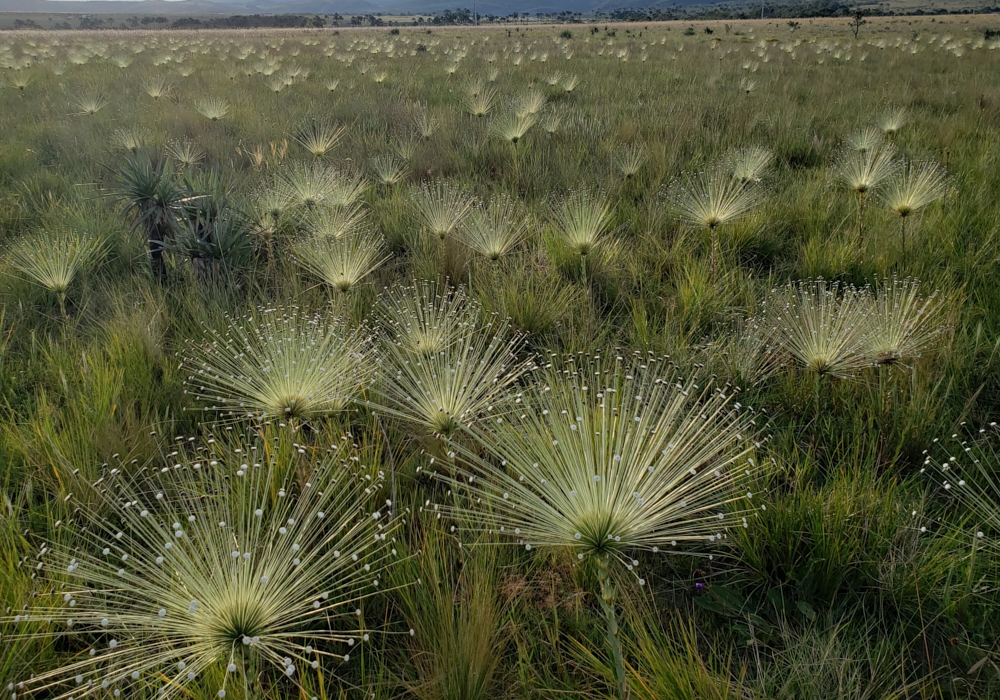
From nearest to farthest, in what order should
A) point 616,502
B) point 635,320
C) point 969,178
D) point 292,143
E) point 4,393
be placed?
1. point 616,502
2. point 4,393
3. point 635,320
4. point 969,178
5. point 292,143

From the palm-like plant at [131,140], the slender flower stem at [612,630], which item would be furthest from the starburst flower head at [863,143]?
the palm-like plant at [131,140]

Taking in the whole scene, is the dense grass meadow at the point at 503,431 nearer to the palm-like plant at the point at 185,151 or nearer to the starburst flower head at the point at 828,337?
the starburst flower head at the point at 828,337

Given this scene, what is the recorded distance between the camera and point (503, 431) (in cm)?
190

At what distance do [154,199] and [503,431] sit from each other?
414 cm

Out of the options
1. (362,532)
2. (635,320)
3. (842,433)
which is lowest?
(362,532)

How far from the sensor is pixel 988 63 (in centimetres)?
1357

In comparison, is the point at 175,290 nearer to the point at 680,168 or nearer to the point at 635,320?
the point at 635,320

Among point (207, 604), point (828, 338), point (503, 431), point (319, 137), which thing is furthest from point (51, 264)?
point (319, 137)

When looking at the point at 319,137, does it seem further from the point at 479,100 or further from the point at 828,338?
the point at 828,338

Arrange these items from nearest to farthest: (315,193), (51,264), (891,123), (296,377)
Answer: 1. (296,377)
2. (51,264)
3. (315,193)
4. (891,123)

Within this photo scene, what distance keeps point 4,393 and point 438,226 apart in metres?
2.62

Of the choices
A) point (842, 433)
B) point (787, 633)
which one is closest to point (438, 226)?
point (842, 433)

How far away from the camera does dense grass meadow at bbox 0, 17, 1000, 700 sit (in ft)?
5.19

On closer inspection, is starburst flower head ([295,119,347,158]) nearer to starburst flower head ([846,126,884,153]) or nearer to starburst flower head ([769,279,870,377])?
starburst flower head ([769,279,870,377])
